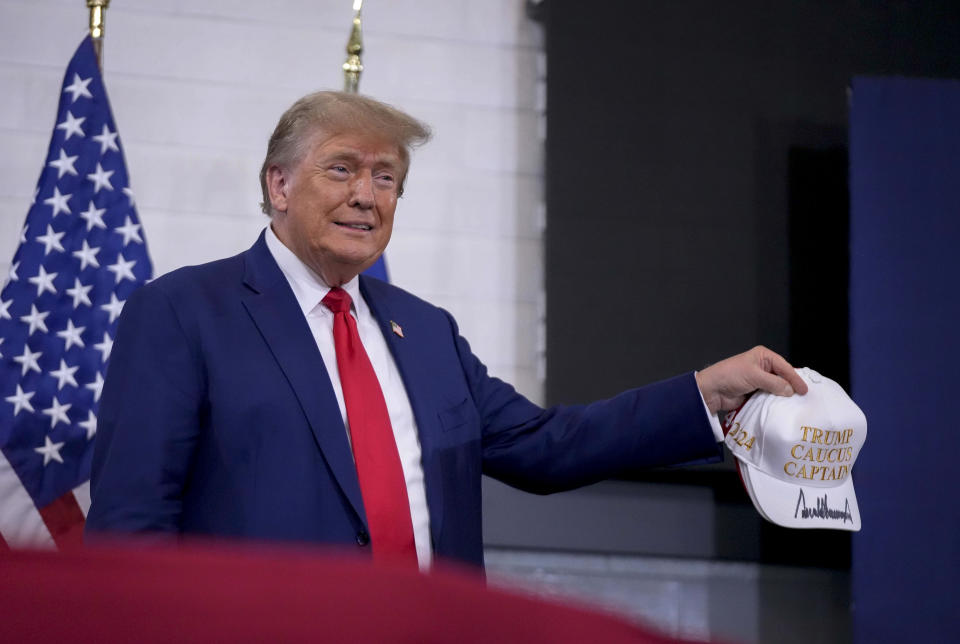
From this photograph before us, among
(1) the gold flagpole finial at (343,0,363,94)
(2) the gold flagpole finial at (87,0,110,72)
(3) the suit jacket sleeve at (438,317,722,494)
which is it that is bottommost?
(3) the suit jacket sleeve at (438,317,722,494)

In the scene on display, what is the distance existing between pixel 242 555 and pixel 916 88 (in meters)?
3.10

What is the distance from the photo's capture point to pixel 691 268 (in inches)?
133

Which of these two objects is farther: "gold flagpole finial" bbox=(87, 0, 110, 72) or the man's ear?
"gold flagpole finial" bbox=(87, 0, 110, 72)

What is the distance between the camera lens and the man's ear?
2.00m

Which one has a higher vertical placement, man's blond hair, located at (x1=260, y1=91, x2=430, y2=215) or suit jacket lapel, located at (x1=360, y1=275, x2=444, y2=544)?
man's blond hair, located at (x1=260, y1=91, x2=430, y2=215)

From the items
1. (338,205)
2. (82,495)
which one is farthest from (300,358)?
(82,495)

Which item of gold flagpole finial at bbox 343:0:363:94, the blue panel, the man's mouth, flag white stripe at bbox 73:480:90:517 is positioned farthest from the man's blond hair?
the blue panel

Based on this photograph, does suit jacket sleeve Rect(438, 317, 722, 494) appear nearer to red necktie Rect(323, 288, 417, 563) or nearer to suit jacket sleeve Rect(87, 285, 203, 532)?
red necktie Rect(323, 288, 417, 563)

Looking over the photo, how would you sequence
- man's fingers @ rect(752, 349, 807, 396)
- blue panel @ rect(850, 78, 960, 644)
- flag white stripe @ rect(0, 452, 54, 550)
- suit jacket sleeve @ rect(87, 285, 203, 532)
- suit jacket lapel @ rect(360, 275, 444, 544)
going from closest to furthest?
suit jacket sleeve @ rect(87, 285, 203, 532) < suit jacket lapel @ rect(360, 275, 444, 544) < man's fingers @ rect(752, 349, 807, 396) < flag white stripe @ rect(0, 452, 54, 550) < blue panel @ rect(850, 78, 960, 644)

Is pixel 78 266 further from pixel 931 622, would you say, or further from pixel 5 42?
pixel 931 622

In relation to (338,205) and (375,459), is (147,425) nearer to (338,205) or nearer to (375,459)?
(375,459)

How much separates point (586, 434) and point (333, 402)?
0.49m

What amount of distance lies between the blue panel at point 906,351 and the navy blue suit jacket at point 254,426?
4.10ft

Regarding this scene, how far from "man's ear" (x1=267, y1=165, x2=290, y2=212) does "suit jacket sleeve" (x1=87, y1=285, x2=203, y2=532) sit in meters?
0.32
